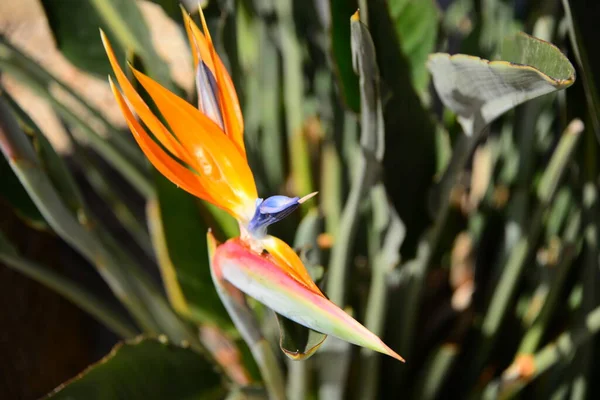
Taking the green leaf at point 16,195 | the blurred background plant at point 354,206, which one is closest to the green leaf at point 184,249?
the blurred background plant at point 354,206

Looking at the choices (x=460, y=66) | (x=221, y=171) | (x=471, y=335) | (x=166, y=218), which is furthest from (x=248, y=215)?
(x=471, y=335)

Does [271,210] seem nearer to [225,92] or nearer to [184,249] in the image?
[225,92]

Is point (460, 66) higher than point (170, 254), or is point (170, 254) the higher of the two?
point (460, 66)

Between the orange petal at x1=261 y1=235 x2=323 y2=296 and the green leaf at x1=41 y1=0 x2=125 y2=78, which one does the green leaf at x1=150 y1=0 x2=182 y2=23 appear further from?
the orange petal at x1=261 y1=235 x2=323 y2=296

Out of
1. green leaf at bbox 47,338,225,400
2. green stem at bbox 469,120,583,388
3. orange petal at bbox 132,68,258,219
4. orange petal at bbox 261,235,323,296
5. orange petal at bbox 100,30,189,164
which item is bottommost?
green stem at bbox 469,120,583,388

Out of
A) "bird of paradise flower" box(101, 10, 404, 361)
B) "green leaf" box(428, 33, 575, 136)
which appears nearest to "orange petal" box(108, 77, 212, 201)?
"bird of paradise flower" box(101, 10, 404, 361)

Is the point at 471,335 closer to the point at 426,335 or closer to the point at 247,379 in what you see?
the point at 426,335

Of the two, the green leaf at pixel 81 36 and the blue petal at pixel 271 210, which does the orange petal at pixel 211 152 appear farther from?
the green leaf at pixel 81 36
